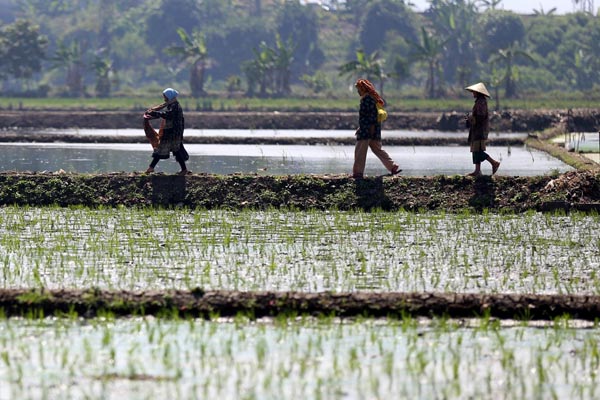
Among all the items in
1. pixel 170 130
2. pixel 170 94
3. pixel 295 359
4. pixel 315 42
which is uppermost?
pixel 315 42

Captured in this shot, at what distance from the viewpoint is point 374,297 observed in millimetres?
7238

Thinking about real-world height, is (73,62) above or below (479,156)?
above

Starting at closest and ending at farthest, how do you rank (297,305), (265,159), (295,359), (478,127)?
1. (295,359)
2. (297,305)
3. (478,127)
4. (265,159)

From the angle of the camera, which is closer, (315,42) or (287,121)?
(287,121)

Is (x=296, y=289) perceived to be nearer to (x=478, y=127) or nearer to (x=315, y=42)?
(x=478, y=127)

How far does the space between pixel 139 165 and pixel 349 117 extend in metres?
17.4


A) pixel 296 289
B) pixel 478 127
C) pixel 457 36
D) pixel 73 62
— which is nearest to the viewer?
pixel 296 289

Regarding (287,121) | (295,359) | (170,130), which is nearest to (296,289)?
(295,359)

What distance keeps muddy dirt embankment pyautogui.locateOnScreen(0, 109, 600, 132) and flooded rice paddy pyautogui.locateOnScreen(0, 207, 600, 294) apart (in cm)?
2131

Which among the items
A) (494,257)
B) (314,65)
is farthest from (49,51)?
(494,257)

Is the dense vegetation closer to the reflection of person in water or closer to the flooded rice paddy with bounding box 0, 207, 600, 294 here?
the reflection of person in water

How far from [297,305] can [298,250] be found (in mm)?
2261

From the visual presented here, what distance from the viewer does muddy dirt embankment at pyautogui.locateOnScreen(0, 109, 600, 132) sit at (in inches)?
1303

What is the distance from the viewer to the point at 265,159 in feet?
63.8
